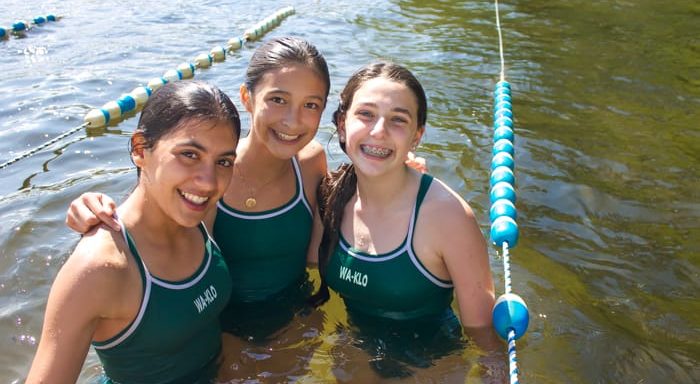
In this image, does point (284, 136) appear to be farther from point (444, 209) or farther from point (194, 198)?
point (444, 209)

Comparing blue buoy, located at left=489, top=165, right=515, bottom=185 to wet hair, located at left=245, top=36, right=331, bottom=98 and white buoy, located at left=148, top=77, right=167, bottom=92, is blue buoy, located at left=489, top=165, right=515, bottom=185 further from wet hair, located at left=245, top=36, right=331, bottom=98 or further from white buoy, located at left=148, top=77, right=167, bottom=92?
white buoy, located at left=148, top=77, right=167, bottom=92

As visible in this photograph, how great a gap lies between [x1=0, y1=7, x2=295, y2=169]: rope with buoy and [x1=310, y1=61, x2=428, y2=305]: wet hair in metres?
3.52

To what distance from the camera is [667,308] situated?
428 centimetres

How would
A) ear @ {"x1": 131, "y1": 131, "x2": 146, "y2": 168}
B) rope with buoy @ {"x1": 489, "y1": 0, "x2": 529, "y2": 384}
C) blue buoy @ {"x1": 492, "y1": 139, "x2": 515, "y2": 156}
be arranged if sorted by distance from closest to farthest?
ear @ {"x1": 131, "y1": 131, "x2": 146, "y2": 168}, rope with buoy @ {"x1": 489, "y1": 0, "x2": 529, "y2": 384}, blue buoy @ {"x1": 492, "y1": 139, "x2": 515, "y2": 156}

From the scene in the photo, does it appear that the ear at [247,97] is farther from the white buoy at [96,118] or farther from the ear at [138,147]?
the white buoy at [96,118]

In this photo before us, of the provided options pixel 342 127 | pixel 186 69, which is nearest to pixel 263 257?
pixel 342 127

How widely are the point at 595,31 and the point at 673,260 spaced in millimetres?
7851

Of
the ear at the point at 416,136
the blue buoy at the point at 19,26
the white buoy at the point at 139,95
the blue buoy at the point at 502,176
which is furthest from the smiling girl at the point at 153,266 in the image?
the blue buoy at the point at 19,26

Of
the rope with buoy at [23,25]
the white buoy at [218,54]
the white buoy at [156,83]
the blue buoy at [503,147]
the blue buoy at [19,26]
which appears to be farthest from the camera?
the blue buoy at [19,26]

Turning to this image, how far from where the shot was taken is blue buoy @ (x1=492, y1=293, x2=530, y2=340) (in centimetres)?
307

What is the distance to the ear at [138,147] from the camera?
2834 mm

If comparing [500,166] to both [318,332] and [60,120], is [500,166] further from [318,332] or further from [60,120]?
[60,120]

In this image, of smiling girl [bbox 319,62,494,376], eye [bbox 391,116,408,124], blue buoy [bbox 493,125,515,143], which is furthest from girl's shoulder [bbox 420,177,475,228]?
blue buoy [bbox 493,125,515,143]

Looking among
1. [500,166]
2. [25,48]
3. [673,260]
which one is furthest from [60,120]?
[673,260]
